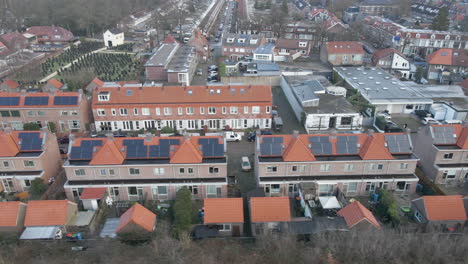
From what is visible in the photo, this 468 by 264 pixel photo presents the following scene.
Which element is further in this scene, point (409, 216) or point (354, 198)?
point (354, 198)

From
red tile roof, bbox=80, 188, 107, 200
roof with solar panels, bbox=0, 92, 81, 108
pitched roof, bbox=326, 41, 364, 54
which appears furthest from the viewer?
pitched roof, bbox=326, 41, 364, 54

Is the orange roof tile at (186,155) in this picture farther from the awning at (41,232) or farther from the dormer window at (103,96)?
the dormer window at (103,96)

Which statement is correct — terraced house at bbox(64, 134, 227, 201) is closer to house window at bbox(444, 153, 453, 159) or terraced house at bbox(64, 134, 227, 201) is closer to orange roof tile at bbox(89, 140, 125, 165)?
orange roof tile at bbox(89, 140, 125, 165)

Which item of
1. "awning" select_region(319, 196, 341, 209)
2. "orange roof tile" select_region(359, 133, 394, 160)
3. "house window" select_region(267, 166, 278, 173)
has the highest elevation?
"orange roof tile" select_region(359, 133, 394, 160)

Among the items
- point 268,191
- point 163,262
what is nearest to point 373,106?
point 268,191

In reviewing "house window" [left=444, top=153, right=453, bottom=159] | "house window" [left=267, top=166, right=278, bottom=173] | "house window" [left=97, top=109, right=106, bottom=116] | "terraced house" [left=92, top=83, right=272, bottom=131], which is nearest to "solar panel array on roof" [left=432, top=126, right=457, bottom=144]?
"house window" [left=444, top=153, right=453, bottom=159]

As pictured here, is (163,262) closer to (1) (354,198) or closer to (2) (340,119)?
(1) (354,198)
